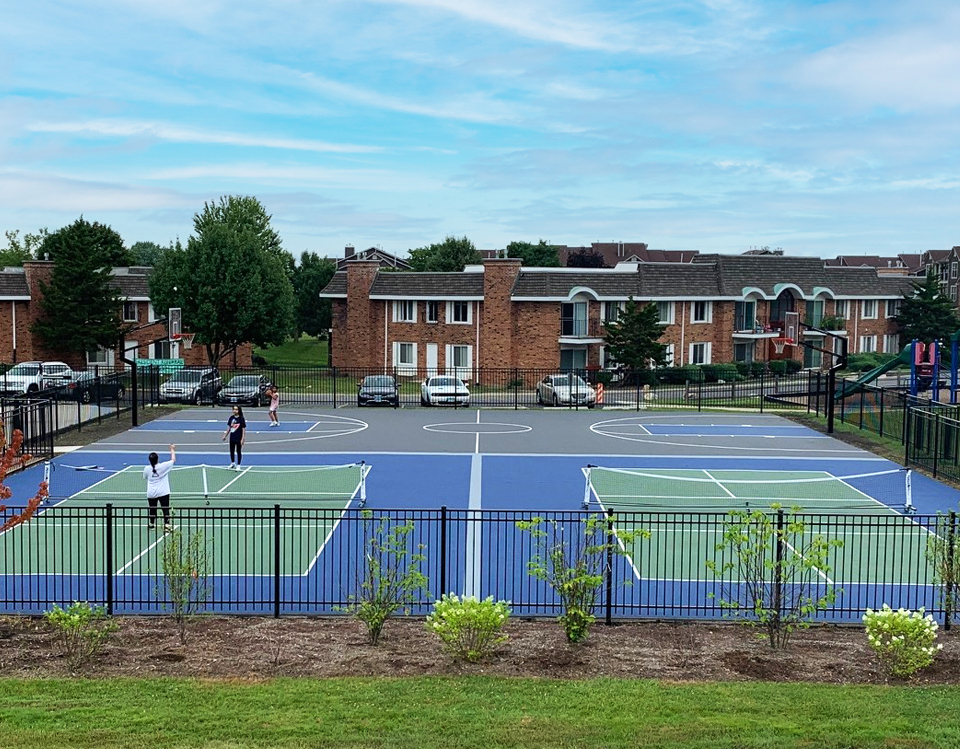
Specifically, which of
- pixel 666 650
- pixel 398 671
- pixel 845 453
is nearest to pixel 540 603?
pixel 666 650

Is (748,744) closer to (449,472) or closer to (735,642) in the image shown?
(735,642)

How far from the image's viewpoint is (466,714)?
34.2 feet

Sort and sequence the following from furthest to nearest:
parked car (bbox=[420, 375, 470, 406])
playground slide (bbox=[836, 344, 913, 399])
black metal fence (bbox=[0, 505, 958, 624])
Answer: playground slide (bbox=[836, 344, 913, 399]), parked car (bbox=[420, 375, 470, 406]), black metal fence (bbox=[0, 505, 958, 624])

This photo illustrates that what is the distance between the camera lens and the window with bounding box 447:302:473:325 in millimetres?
63094

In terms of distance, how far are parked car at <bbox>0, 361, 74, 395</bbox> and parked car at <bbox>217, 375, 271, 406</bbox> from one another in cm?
891

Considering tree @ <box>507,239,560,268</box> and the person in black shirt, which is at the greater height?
tree @ <box>507,239,560,268</box>

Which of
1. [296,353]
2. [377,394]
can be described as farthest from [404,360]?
[296,353]

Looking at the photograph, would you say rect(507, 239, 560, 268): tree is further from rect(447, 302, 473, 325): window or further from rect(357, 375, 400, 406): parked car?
rect(357, 375, 400, 406): parked car

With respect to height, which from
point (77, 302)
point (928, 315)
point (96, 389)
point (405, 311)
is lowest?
point (96, 389)

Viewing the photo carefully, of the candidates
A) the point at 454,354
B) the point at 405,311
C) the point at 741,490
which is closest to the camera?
the point at 741,490

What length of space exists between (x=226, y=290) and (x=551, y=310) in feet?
62.2

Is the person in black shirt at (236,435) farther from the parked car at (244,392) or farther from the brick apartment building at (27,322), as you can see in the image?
the brick apartment building at (27,322)

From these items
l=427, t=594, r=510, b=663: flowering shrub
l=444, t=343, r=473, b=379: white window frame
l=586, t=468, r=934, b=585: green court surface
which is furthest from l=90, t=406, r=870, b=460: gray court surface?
l=427, t=594, r=510, b=663: flowering shrub

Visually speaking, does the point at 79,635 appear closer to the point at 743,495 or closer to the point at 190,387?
the point at 743,495
